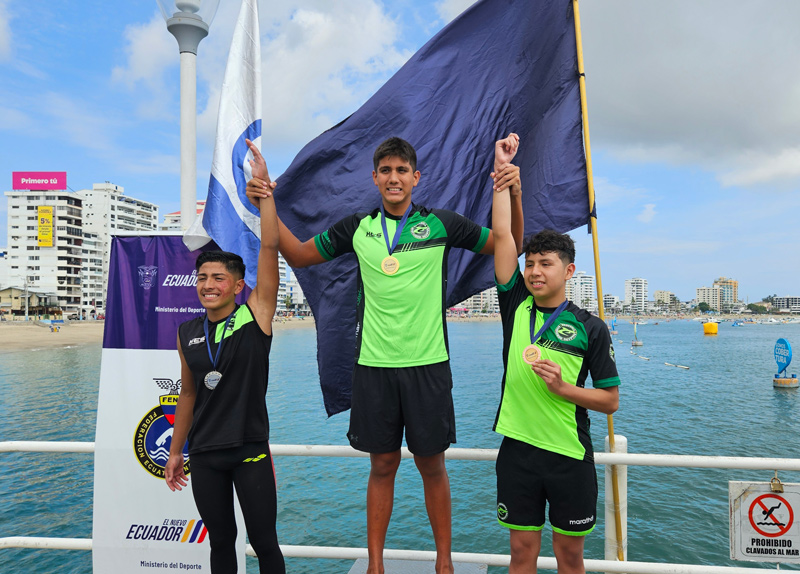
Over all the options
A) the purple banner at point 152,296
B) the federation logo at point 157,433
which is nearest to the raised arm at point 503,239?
the purple banner at point 152,296

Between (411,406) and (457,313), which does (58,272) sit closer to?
(411,406)

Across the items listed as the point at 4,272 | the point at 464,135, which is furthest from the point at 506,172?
the point at 4,272

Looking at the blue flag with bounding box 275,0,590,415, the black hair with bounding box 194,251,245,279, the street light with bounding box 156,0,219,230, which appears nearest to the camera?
the black hair with bounding box 194,251,245,279

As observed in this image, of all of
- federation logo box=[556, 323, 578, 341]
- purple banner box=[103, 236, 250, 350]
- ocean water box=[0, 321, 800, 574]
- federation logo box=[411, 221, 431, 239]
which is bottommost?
ocean water box=[0, 321, 800, 574]

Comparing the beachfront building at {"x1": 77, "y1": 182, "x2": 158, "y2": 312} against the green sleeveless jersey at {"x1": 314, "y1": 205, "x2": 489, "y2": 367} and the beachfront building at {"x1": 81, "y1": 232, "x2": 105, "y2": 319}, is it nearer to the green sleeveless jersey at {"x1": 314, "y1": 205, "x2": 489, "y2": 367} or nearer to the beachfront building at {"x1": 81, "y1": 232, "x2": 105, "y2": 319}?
the beachfront building at {"x1": 81, "y1": 232, "x2": 105, "y2": 319}

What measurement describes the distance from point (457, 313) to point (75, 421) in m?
139

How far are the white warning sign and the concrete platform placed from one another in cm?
146

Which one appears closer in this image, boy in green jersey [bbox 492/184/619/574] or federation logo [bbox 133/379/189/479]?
boy in green jersey [bbox 492/184/619/574]

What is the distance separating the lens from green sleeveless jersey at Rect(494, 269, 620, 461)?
250cm

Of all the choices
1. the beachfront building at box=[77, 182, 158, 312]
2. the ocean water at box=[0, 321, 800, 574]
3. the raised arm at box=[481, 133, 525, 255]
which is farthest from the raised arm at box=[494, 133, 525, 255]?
the beachfront building at box=[77, 182, 158, 312]

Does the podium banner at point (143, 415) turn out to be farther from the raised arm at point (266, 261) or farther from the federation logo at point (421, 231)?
the federation logo at point (421, 231)

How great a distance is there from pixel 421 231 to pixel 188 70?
202cm

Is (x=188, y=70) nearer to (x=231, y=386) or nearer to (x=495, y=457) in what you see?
(x=231, y=386)

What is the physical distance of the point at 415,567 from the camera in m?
3.06
